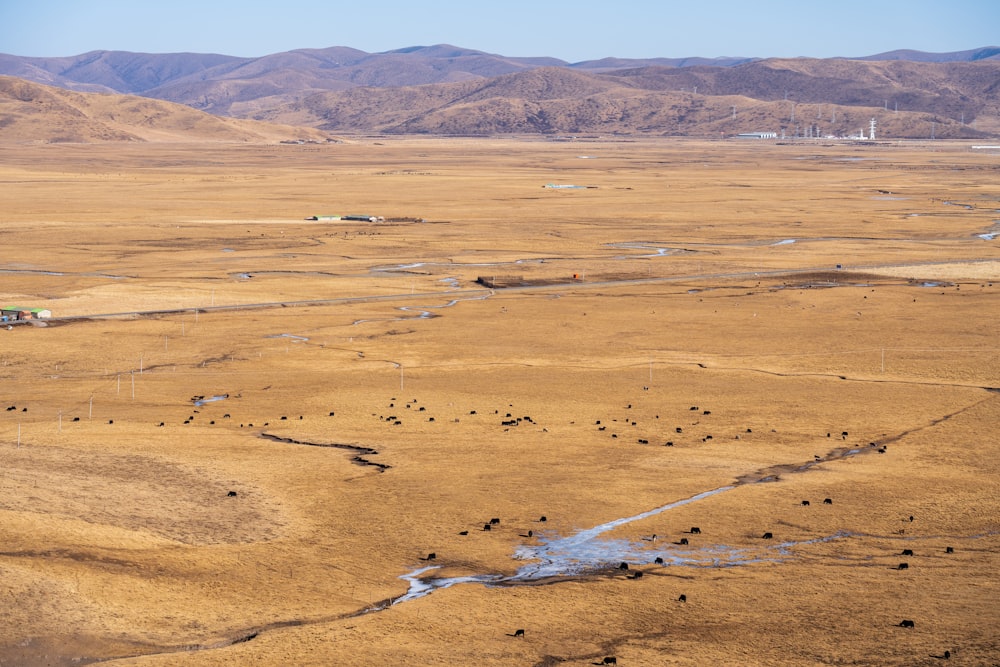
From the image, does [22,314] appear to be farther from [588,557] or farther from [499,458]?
[588,557]

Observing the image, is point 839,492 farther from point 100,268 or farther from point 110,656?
point 100,268

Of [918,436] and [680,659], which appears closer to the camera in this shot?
[680,659]

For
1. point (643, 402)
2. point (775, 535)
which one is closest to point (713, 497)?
point (775, 535)

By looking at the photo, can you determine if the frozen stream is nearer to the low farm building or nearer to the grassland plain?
the grassland plain

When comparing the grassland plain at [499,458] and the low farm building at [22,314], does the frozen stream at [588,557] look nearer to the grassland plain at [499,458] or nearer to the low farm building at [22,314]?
the grassland plain at [499,458]

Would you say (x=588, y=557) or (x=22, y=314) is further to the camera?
(x=22, y=314)

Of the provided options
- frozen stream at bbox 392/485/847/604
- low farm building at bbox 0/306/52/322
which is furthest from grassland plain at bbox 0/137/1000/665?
low farm building at bbox 0/306/52/322

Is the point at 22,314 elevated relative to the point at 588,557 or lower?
elevated

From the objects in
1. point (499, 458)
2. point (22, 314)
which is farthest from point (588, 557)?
point (22, 314)

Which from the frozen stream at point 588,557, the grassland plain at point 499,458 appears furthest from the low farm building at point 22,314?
the frozen stream at point 588,557
